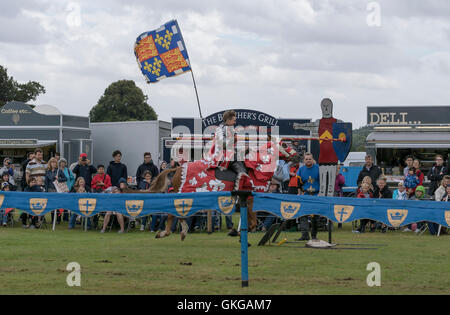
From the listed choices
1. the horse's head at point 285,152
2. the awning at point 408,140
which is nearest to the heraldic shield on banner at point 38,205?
the horse's head at point 285,152

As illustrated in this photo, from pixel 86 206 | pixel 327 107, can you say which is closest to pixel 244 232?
pixel 327 107

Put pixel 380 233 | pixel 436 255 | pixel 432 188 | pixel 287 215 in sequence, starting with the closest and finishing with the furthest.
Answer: pixel 436 255 < pixel 287 215 < pixel 380 233 < pixel 432 188

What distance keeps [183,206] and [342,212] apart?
3.21 meters

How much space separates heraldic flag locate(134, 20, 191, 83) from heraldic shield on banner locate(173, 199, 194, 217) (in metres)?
14.2

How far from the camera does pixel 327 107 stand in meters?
13.3

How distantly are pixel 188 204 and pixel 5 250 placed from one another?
10.5 ft

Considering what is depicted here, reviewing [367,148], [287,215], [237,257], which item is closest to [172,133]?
[367,148]

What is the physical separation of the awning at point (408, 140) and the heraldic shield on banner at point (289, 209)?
497 inches

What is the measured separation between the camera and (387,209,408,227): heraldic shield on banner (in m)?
13.4

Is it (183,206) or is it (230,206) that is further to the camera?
(183,206)

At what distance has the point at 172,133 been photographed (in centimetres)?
2662

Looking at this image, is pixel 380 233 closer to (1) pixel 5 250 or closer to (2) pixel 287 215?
(2) pixel 287 215

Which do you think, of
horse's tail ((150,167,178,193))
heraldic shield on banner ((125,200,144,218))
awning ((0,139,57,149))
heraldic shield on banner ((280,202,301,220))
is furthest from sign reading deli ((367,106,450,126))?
horse's tail ((150,167,178,193))

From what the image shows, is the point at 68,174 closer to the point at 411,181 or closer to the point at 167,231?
the point at 167,231
